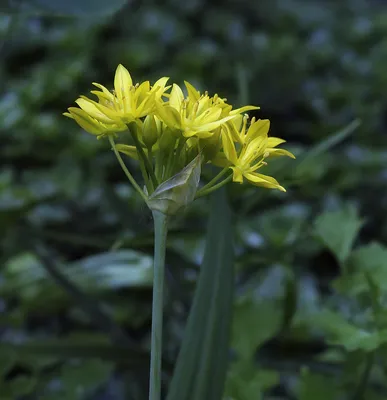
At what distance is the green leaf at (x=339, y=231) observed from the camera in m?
0.52

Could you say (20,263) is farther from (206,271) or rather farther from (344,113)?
(344,113)

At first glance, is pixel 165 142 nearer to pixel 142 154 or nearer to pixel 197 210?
pixel 142 154

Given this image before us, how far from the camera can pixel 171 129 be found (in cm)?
31

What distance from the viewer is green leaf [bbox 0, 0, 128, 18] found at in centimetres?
59

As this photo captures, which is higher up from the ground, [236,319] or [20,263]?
[20,263]

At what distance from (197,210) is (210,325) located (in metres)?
0.54

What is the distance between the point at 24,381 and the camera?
0.53m

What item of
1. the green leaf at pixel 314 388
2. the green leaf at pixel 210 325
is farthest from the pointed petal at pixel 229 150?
the green leaf at pixel 314 388

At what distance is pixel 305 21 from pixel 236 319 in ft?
4.36

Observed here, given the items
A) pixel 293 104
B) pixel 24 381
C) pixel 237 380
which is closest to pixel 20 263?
pixel 24 381

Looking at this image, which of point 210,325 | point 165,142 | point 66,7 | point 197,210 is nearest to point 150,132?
point 165,142

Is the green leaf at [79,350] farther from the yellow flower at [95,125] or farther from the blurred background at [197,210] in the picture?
the yellow flower at [95,125]

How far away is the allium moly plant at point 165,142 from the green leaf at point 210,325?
84 mm

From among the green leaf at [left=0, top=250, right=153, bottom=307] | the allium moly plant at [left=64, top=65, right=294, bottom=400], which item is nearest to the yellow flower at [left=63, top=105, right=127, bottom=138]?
the allium moly plant at [left=64, top=65, right=294, bottom=400]
